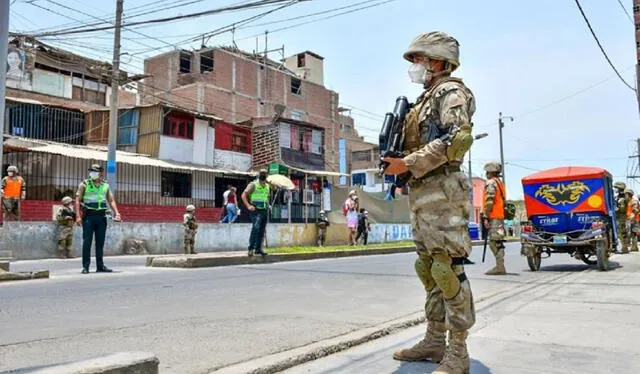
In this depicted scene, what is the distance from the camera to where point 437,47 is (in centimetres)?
321

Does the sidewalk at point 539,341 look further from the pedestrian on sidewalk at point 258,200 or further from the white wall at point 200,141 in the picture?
the white wall at point 200,141

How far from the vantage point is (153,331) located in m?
4.18

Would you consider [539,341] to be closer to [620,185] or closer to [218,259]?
[218,259]

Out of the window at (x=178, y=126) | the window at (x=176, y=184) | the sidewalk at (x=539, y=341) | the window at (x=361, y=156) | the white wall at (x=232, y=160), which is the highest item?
the window at (x=361, y=156)

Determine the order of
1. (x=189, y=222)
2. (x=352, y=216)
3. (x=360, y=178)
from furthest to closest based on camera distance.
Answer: (x=360, y=178) → (x=352, y=216) → (x=189, y=222)

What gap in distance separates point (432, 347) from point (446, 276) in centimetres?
61

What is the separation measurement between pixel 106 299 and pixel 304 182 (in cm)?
2660

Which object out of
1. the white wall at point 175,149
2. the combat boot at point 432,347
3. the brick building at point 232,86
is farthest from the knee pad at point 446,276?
the brick building at point 232,86

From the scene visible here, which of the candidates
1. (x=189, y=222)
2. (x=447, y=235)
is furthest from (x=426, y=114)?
(x=189, y=222)

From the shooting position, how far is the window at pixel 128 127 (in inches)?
1046

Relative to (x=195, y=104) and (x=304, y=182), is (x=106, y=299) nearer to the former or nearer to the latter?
(x=304, y=182)

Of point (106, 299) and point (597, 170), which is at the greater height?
point (597, 170)

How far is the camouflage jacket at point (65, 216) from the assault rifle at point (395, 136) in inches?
448

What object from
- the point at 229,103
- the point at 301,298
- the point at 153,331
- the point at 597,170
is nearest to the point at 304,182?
the point at 229,103
